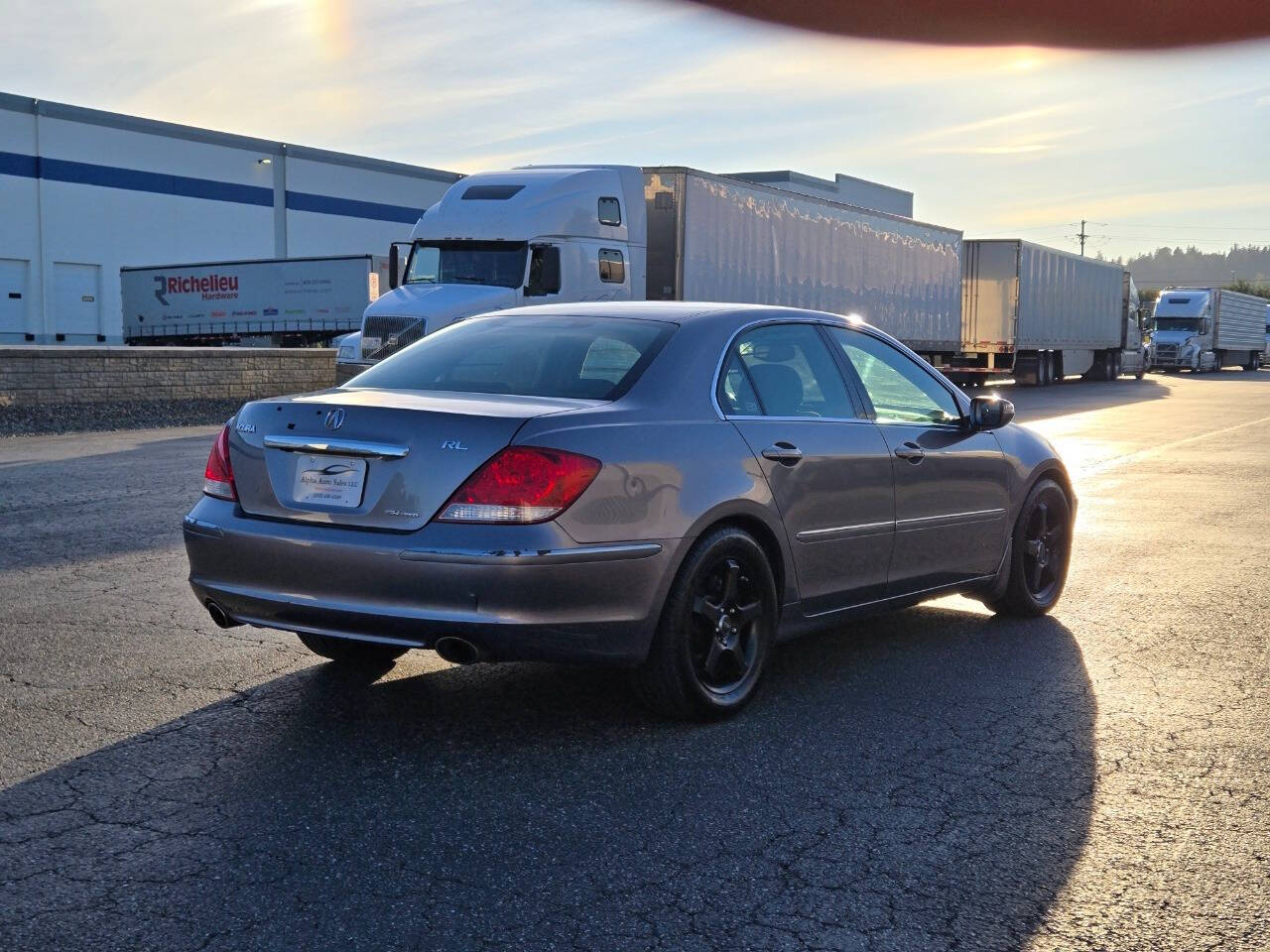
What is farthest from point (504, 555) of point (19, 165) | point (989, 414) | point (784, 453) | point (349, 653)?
point (19, 165)

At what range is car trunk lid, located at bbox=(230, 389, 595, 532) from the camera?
14.7ft

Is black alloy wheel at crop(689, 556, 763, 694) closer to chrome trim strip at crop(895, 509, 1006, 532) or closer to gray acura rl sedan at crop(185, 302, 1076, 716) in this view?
gray acura rl sedan at crop(185, 302, 1076, 716)

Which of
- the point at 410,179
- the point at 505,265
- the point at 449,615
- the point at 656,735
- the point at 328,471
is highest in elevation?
the point at 410,179

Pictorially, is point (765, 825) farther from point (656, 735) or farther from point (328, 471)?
point (328, 471)

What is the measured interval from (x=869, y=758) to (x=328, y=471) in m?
1.95

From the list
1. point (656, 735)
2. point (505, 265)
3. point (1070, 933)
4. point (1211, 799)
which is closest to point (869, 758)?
point (656, 735)

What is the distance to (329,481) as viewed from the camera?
466 centimetres

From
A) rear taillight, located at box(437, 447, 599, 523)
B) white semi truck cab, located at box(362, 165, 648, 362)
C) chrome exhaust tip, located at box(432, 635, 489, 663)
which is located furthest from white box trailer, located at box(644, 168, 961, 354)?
chrome exhaust tip, located at box(432, 635, 489, 663)

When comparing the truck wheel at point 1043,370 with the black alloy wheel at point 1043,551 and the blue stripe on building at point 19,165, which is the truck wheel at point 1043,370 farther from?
the black alloy wheel at point 1043,551

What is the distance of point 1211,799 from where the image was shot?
4.25m

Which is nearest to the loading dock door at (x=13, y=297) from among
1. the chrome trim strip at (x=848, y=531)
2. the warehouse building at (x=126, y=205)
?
the warehouse building at (x=126, y=205)

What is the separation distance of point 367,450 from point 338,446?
12 cm

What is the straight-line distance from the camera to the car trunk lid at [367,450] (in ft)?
14.7

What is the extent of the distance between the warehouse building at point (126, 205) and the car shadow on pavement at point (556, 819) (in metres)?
45.6
